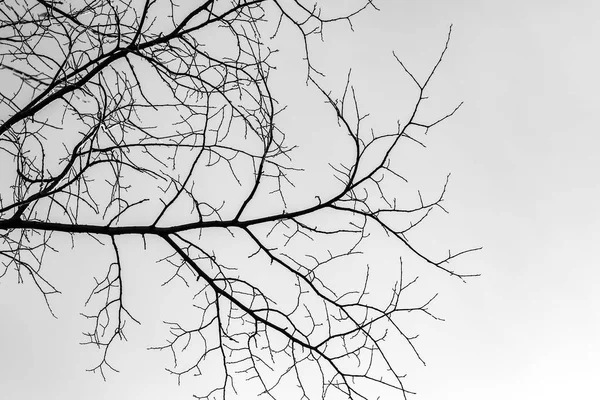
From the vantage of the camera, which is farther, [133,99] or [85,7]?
[133,99]

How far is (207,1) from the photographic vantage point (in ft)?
9.12

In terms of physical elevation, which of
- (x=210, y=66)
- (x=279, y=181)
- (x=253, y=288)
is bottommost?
(x=253, y=288)

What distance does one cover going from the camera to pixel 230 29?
3.03 metres

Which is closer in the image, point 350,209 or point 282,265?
point 350,209

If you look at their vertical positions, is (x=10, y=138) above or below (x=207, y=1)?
below

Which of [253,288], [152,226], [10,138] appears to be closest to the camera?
[152,226]

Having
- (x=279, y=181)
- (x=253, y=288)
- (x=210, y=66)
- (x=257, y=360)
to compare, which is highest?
(x=210, y=66)

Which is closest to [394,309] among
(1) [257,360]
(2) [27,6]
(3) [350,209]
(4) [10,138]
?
(3) [350,209]

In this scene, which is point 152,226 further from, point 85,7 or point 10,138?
point 85,7

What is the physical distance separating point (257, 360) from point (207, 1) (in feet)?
6.09

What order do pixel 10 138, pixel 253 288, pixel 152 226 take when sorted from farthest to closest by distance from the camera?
pixel 253 288
pixel 10 138
pixel 152 226

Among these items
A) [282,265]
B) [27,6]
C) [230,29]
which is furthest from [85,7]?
[282,265]

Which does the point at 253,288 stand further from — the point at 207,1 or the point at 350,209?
the point at 207,1

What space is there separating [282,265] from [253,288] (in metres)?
0.25
